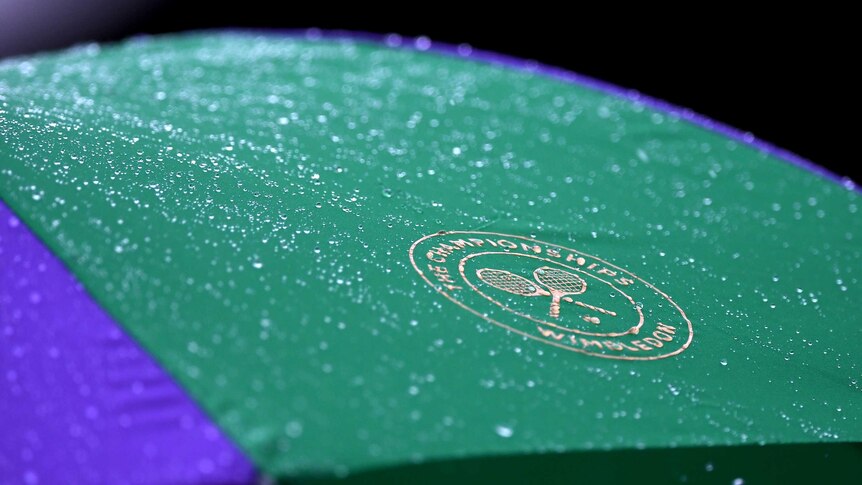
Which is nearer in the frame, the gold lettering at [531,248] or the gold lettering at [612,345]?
the gold lettering at [612,345]

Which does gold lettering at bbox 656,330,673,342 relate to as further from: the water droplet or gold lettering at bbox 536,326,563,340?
the water droplet

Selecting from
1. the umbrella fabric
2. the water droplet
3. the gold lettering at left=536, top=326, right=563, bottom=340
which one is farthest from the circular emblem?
the umbrella fabric

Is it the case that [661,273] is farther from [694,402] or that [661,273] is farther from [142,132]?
[142,132]

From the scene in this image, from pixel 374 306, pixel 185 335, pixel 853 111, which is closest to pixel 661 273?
pixel 374 306

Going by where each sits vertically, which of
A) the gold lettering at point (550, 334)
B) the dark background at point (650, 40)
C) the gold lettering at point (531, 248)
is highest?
the dark background at point (650, 40)

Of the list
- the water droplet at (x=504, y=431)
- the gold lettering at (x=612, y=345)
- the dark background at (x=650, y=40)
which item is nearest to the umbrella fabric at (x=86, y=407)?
the water droplet at (x=504, y=431)

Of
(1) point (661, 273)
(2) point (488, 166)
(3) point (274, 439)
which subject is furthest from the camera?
(2) point (488, 166)

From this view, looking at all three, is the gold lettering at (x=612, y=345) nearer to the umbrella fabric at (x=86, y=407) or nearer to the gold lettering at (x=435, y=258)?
the gold lettering at (x=435, y=258)

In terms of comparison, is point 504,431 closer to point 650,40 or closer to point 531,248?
point 531,248
